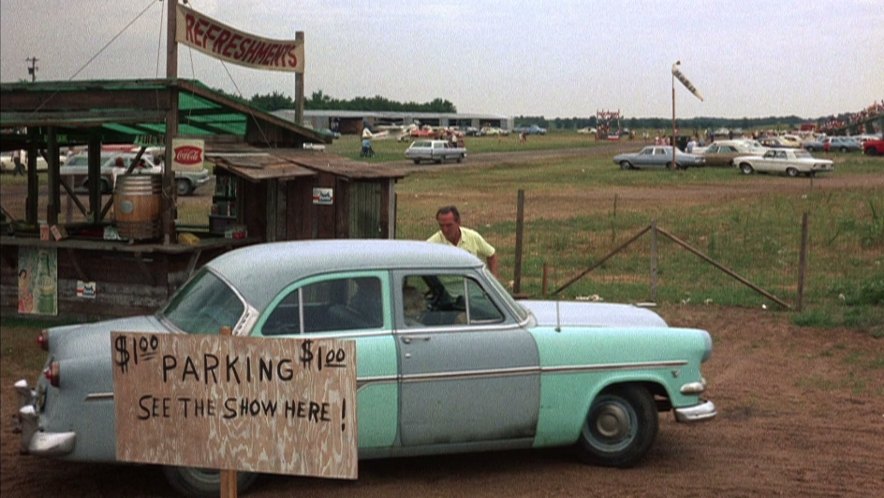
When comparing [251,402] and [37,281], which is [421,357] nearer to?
[251,402]

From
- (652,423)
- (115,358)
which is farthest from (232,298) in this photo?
(652,423)

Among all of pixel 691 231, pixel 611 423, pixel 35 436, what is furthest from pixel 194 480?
pixel 691 231

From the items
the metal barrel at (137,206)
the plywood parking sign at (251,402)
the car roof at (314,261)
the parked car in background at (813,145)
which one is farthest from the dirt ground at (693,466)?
the parked car in background at (813,145)

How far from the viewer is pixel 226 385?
4625 millimetres

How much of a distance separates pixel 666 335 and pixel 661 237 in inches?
516

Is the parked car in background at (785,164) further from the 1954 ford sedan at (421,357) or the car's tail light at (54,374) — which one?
the car's tail light at (54,374)

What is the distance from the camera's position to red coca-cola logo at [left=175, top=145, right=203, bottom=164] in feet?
37.6

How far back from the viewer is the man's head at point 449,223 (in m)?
9.05

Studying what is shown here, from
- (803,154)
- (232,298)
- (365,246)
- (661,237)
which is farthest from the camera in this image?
(803,154)

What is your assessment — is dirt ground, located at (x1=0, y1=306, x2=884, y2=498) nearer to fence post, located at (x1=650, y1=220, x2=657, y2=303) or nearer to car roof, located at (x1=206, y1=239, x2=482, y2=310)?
car roof, located at (x1=206, y1=239, x2=482, y2=310)

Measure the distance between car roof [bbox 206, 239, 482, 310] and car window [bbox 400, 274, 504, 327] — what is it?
92 mm

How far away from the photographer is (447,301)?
22.4 ft

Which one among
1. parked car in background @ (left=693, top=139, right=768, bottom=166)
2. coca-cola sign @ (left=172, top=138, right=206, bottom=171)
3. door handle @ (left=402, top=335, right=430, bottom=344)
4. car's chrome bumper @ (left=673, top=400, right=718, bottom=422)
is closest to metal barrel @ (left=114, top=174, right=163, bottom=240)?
coca-cola sign @ (left=172, top=138, right=206, bottom=171)

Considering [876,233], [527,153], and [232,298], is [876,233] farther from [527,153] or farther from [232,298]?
[527,153]
